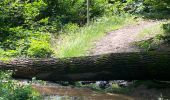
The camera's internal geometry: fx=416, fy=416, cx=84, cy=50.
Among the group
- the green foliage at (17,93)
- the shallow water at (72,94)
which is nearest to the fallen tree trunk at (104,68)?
the shallow water at (72,94)

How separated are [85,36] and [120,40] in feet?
3.82

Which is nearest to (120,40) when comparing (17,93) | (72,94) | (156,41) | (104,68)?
(156,41)

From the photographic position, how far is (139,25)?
1570cm

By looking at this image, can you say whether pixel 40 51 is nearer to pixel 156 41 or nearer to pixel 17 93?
pixel 156 41

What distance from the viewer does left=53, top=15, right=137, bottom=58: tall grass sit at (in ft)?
39.6

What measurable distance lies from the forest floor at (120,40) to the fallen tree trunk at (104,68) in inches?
103

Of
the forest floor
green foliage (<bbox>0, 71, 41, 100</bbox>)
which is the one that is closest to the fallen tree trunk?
green foliage (<bbox>0, 71, 41, 100</bbox>)

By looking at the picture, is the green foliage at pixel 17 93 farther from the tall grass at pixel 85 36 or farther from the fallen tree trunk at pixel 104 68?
the tall grass at pixel 85 36

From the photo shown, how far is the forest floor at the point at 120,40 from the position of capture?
39.9ft

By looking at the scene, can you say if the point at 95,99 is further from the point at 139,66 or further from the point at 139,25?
the point at 139,25

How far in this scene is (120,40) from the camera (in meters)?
13.4

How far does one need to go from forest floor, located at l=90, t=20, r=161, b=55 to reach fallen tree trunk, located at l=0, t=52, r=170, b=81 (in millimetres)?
2611

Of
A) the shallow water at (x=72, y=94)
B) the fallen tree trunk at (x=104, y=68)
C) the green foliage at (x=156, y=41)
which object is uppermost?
the green foliage at (x=156, y=41)

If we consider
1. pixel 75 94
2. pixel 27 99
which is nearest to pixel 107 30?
pixel 75 94
